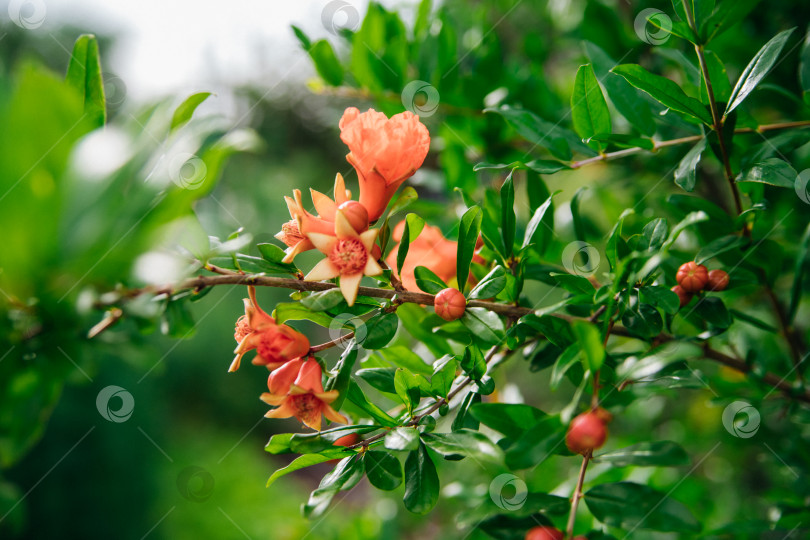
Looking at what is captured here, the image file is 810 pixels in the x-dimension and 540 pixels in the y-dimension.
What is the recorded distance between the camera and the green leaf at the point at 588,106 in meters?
0.49

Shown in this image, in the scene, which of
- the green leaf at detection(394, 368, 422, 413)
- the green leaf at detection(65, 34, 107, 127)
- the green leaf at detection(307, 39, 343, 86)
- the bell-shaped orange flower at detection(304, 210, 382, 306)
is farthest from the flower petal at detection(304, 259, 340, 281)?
the green leaf at detection(307, 39, 343, 86)

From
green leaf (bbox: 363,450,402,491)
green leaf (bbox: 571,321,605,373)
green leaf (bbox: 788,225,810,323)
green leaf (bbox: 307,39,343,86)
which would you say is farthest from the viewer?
green leaf (bbox: 307,39,343,86)

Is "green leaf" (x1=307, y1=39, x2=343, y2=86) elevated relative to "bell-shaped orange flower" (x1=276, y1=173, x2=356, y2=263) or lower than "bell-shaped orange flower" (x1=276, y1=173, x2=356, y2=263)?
elevated

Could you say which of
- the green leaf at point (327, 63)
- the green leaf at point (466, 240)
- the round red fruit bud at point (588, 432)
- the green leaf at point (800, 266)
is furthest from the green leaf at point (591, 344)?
the green leaf at point (327, 63)

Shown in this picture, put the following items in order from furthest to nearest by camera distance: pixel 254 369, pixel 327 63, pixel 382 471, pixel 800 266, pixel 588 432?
pixel 254 369, pixel 327 63, pixel 800 266, pixel 382 471, pixel 588 432

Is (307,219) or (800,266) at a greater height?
(307,219)

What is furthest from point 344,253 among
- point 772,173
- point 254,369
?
point 254,369

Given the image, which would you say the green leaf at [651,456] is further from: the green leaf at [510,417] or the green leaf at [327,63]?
the green leaf at [327,63]

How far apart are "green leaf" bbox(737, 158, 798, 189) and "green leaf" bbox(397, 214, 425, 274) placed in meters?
0.28

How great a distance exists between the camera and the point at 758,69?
43cm

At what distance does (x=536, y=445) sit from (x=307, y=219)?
0.78 ft

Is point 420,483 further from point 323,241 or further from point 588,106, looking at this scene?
point 588,106

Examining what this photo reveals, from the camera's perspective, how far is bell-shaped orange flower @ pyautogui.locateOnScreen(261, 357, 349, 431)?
1.30 ft

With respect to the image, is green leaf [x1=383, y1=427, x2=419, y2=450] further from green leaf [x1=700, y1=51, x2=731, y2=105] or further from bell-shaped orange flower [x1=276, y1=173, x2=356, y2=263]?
green leaf [x1=700, y1=51, x2=731, y2=105]
